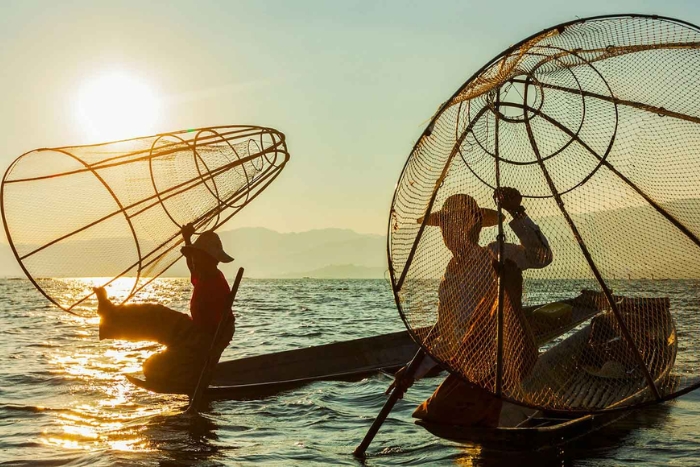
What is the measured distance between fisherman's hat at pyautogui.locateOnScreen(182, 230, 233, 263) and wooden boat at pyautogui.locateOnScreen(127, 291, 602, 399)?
1.55m

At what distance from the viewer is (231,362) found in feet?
32.8

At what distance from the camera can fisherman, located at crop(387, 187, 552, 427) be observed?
5578 mm

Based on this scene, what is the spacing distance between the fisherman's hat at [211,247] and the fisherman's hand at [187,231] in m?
0.28

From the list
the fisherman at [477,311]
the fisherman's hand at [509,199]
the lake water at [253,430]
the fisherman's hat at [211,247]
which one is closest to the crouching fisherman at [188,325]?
the fisherman's hat at [211,247]

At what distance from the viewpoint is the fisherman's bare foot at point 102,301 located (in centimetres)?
748

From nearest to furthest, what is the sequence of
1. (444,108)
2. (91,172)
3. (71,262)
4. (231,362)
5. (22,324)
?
(444,108)
(91,172)
(71,262)
(231,362)
(22,324)

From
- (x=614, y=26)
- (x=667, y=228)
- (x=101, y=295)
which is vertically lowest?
(x=101, y=295)

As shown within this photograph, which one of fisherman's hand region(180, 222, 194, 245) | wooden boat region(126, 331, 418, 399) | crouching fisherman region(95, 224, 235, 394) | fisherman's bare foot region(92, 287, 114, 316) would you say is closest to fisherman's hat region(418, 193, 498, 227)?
crouching fisherman region(95, 224, 235, 394)

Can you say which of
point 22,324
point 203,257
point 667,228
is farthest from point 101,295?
point 22,324

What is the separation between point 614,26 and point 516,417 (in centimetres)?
310

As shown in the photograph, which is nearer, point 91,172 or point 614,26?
point 614,26

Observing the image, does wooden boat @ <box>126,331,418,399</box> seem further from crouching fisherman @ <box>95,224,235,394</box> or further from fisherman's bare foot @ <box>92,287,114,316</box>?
fisherman's bare foot @ <box>92,287,114,316</box>

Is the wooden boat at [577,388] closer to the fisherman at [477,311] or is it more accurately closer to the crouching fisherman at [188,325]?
the fisherman at [477,311]

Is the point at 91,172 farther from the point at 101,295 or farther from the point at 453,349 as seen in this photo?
the point at 453,349
